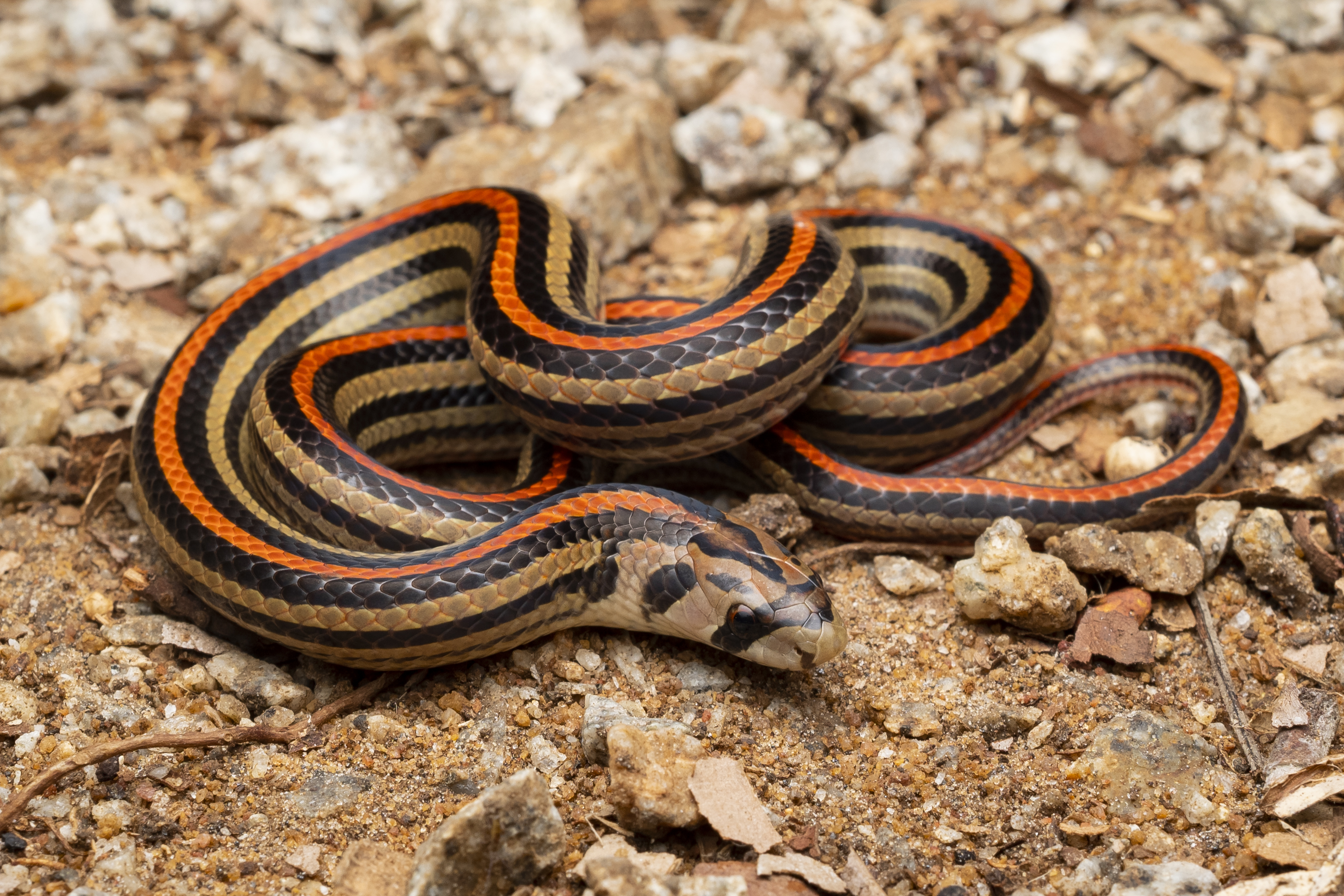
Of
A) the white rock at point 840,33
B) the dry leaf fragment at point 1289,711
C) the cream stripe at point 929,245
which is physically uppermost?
the white rock at point 840,33

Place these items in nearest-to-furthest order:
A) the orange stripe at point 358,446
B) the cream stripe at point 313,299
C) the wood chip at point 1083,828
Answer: the wood chip at point 1083,828 < the orange stripe at point 358,446 < the cream stripe at point 313,299

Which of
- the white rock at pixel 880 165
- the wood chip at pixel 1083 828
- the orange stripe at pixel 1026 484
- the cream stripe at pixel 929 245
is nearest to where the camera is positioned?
the wood chip at pixel 1083 828

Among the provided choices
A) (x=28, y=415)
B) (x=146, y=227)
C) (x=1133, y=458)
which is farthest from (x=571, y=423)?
(x=146, y=227)

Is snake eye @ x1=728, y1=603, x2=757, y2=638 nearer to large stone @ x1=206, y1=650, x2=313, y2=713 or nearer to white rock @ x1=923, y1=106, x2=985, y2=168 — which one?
large stone @ x1=206, y1=650, x2=313, y2=713

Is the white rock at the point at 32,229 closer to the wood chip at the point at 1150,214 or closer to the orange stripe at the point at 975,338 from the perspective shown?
the orange stripe at the point at 975,338

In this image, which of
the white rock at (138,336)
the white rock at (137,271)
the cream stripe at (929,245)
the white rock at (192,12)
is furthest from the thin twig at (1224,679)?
the white rock at (192,12)

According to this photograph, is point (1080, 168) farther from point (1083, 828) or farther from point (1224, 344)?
point (1083, 828)
